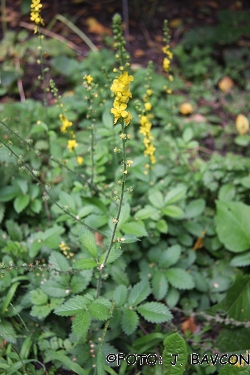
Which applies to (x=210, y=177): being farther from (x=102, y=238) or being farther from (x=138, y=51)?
(x=138, y=51)

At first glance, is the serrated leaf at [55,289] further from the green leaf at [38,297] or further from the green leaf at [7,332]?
the green leaf at [7,332]

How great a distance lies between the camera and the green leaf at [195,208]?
2.73 metres

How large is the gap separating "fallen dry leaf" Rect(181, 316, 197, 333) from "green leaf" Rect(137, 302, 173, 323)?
446mm

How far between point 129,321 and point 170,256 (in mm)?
525

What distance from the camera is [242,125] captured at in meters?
3.61

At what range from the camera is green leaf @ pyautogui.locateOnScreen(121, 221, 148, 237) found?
7.13ft

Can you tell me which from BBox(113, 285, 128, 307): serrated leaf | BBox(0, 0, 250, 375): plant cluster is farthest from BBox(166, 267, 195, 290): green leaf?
BBox(113, 285, 128, 307): serrated leaf

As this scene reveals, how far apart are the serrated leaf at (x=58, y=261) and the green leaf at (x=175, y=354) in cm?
74

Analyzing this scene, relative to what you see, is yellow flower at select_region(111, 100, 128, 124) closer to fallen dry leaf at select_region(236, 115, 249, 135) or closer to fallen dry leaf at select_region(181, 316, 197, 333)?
fallen dry leaf at select_region(181, 316, 197, 333)

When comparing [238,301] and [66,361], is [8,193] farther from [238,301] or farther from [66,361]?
[238,301]

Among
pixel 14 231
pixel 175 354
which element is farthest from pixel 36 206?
pixel 175 354

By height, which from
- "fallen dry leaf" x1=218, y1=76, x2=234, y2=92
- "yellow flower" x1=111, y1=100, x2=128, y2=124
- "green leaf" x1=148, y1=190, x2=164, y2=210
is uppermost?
"yellow flower" x1=111, y1=100, x2=128, y2=124

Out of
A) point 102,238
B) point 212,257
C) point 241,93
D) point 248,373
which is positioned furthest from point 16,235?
point 241,93

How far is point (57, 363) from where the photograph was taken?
2.26 meters
